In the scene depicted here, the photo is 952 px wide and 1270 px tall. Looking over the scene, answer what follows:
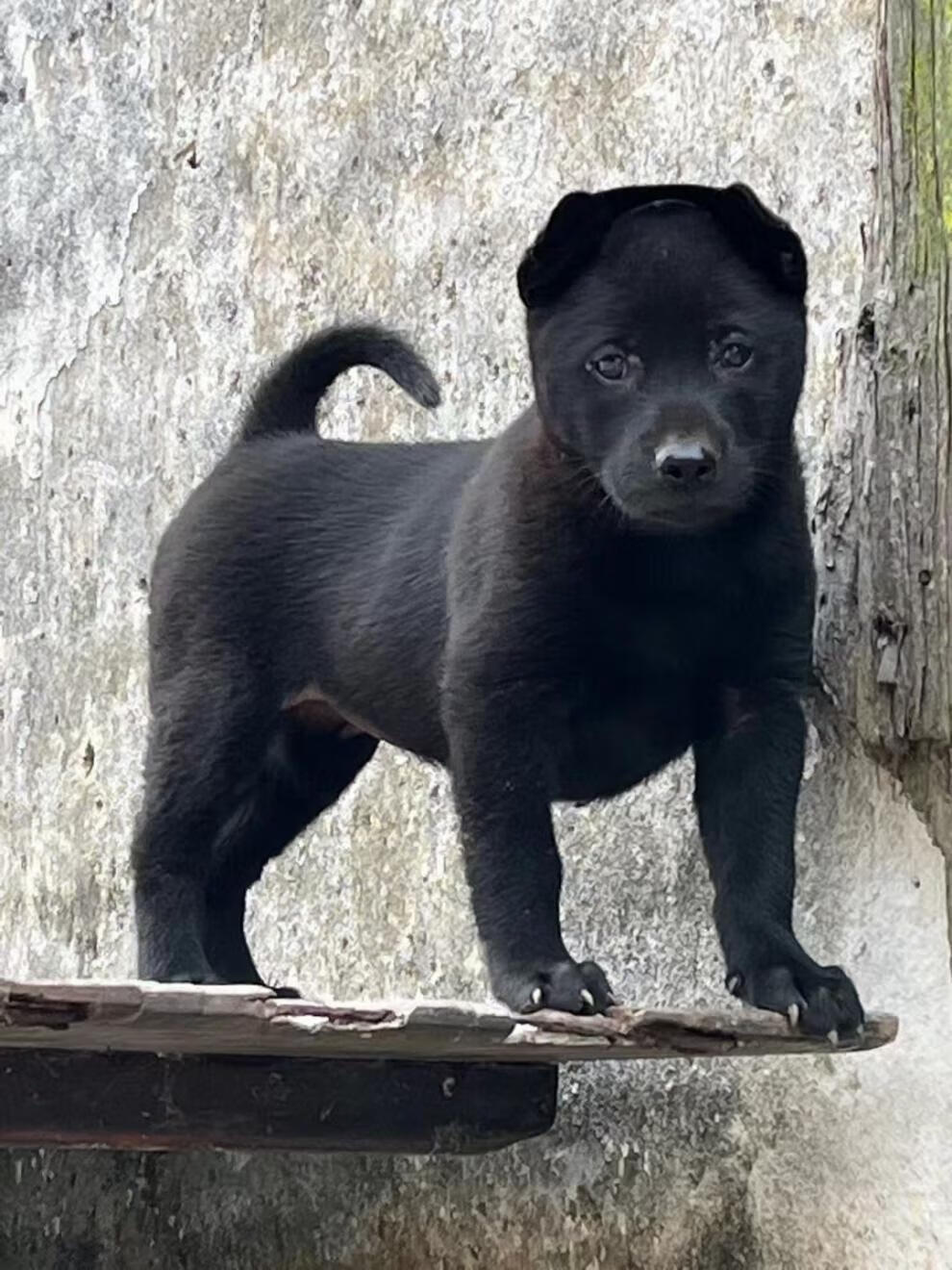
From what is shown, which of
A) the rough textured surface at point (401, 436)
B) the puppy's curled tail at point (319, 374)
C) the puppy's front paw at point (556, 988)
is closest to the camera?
the puppy's front paw at point (556, 988)

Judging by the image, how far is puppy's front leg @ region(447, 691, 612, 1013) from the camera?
296 centimetres

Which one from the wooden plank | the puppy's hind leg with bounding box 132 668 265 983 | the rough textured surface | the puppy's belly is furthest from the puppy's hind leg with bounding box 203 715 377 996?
the puppy's belly

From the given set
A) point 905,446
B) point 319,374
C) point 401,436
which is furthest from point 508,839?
point 401,436

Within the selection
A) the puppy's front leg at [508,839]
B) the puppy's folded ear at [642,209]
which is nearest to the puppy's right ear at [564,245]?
the puppy's folded ear at [642,209]

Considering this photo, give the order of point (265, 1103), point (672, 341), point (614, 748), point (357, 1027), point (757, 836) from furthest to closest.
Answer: point (265, 1103) < point (614, 748) < point (757, 836) < point (672, 341) < point (357, 1027)

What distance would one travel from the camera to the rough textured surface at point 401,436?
11.0ft

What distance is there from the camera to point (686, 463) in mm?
2885

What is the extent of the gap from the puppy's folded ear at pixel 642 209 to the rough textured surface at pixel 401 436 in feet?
1.13

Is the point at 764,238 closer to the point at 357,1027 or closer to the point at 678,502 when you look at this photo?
the point at 678,502

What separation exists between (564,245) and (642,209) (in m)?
0.11

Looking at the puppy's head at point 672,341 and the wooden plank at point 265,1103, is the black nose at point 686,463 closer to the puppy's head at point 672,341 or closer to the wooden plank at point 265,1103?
the puppy's head at point 672,341

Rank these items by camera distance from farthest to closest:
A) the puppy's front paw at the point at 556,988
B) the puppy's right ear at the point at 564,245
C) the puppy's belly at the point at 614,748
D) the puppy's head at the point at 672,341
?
the puppy's belly at the point at 614,748 → the puppy's right ear at the point at 564,245 → the puppy's head at the point at 672,341 → the puppy's front paw at the point at 556,988

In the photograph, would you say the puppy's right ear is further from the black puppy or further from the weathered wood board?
the weathered wood board

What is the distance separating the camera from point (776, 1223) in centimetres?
336
